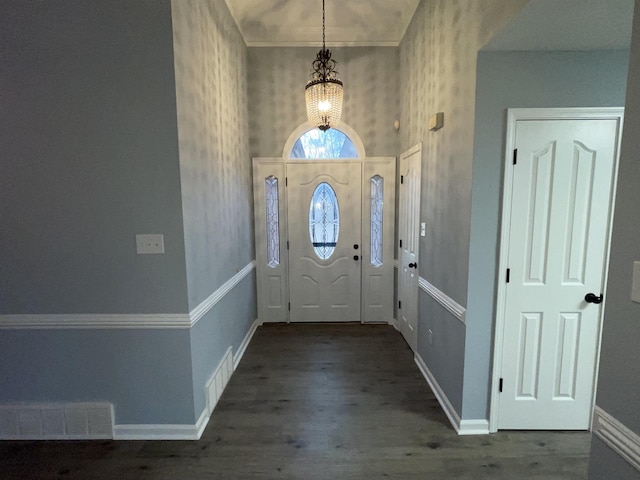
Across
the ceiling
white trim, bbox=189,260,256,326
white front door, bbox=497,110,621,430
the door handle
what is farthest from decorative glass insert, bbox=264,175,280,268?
the door handle

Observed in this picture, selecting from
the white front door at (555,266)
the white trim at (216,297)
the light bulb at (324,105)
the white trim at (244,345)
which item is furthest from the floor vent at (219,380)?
Result: the light bulb at (324,105)

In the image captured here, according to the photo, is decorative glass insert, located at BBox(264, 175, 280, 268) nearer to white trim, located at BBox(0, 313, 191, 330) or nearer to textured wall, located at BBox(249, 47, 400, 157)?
textured wall, located at BBox(249, 47, 400, 157)

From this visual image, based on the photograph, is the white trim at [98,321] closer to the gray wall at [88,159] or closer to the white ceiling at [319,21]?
the gray wall at [88,159]

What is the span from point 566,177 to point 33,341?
11.4 ft

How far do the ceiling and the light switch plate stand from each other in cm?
120

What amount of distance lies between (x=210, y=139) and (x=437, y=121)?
1.74 meters

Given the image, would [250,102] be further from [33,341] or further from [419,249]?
[33,341]

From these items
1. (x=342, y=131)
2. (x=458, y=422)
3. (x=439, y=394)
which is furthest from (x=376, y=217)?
(x=458, y=422)

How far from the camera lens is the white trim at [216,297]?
6.57 ft

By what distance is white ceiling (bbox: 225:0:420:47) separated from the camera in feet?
10.0

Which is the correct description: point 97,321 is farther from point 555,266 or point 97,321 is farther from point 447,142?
point 555,266

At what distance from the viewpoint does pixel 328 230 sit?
3.89 m

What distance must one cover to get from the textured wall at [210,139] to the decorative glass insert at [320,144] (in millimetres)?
708

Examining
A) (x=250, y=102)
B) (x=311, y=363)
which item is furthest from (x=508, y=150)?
(x=250, y=102)
